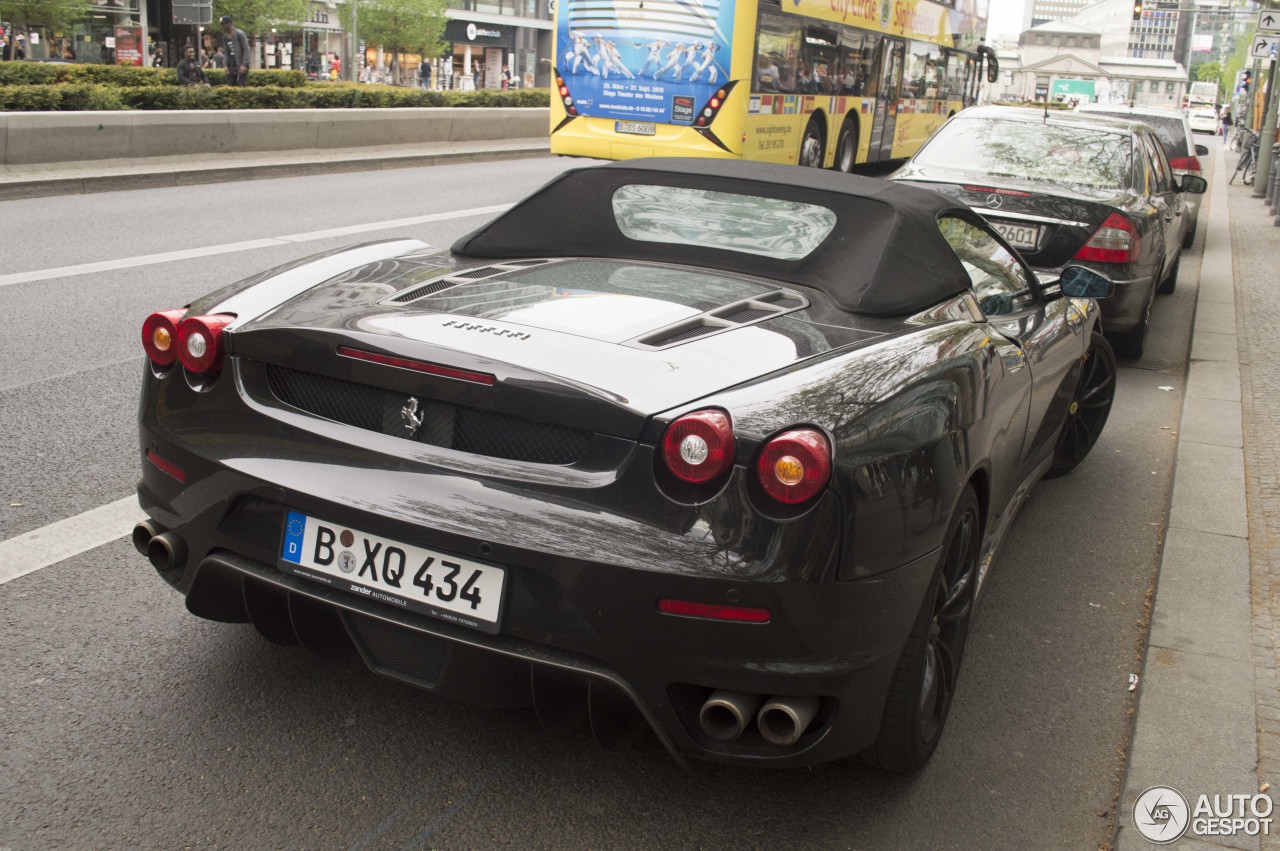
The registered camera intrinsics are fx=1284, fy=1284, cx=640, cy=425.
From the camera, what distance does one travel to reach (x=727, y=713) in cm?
252

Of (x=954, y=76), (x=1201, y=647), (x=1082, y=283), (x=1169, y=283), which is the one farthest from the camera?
(x=954, y=76)

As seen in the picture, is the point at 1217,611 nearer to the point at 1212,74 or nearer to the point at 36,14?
the point at 36,14

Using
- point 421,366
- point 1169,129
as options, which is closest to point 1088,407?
point 421,366

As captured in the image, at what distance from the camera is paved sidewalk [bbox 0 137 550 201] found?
13773 millimetres

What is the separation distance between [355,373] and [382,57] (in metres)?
66.0

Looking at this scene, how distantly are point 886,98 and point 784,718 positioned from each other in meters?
20.3

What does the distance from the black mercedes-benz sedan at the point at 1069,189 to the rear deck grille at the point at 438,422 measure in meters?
5.63

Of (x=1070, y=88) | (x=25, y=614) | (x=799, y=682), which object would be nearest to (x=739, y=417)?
(x=799, y=682)

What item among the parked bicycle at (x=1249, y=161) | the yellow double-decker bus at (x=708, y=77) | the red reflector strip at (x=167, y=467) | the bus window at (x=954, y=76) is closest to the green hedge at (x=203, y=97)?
the yellow double-decker bus at (x=708, y=77)

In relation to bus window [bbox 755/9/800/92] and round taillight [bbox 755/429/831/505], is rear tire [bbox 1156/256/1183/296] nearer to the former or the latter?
bus window [bbox 755/9/800/92]

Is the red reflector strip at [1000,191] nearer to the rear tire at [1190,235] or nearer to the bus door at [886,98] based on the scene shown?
the rear tire at [1190,235]

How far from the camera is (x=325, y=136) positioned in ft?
63.2

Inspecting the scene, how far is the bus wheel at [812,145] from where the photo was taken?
60.4 feet

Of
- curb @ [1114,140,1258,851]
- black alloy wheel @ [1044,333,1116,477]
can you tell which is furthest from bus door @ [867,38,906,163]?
black alloy wheel @ [1044,333,1116,477]
